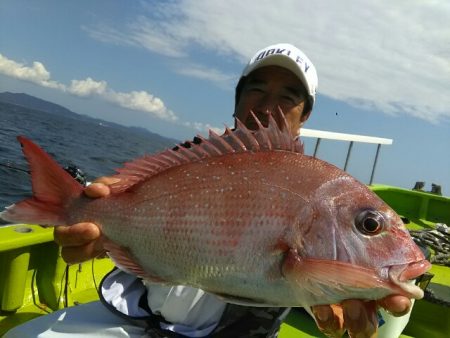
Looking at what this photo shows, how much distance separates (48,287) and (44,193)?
9.65ft

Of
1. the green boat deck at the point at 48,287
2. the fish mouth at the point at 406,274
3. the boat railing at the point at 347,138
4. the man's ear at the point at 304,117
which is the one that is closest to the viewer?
the fish mouth at the point at 406,274

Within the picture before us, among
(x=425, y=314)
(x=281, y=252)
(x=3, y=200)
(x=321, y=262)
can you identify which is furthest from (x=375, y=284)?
(x=3, y=200)

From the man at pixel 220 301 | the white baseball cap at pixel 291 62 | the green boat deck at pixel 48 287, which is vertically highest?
the white baseball cap at pixel 291 62

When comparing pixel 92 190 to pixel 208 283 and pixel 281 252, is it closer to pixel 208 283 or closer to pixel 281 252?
pixel 208 283

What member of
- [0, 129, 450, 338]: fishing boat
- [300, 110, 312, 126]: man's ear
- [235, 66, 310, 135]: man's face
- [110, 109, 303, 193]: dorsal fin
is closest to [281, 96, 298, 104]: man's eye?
[235, 66, 310, 135]: man's face

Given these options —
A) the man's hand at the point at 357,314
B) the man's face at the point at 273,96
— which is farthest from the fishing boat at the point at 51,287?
the man's hand at the point at 357,314

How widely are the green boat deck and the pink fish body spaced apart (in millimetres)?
2035

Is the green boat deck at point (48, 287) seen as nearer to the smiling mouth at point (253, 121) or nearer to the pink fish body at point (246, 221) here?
the smiling mouth at point (253, 121)

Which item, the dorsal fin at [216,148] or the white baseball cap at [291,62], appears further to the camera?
the white baseball cap at [291,62]

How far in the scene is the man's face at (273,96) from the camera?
350cm

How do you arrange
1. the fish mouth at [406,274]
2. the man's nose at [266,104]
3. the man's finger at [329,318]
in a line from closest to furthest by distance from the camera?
1. the fish mouth at [406,274]
2. the man's finger at [329,318]
3. the man's nose at [266,104]

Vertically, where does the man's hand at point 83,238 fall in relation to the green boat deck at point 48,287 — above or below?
above

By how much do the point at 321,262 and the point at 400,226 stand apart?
41cm

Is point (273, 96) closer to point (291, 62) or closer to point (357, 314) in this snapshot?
point (291, 62)
